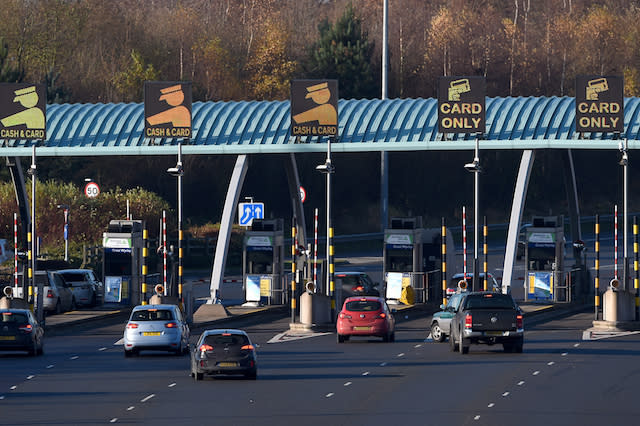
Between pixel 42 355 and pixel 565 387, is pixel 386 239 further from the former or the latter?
pixel 565 387

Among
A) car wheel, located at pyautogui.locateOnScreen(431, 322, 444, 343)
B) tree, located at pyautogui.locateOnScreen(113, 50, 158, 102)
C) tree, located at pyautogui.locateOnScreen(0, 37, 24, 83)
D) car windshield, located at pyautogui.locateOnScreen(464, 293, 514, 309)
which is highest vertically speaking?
tree, located at pyautogui.locateOnScreen(113, 50, 158, 102)

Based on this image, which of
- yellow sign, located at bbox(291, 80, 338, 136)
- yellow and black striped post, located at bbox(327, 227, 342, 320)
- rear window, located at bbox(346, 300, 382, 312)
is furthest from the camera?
yellow sign, located at bbox(291, 80, 338, 136)

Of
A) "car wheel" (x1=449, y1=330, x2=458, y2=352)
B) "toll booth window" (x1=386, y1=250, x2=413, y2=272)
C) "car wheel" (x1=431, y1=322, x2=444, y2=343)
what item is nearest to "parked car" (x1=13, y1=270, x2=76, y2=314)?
"toll booth window" (x1=386, y1=250, x2=413, y2=272)

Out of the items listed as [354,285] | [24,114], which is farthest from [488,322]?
[24,114]

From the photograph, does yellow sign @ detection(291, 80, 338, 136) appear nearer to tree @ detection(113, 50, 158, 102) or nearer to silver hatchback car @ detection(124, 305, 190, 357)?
silver hatchback car @ detection(124, 305, 190, 357)

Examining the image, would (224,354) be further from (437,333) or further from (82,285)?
(82,285)

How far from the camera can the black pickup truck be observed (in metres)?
36.6

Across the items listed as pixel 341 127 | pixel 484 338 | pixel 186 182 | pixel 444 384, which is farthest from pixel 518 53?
pixel 444 384

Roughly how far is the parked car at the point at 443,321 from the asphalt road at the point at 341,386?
362 mm

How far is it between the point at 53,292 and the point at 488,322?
1856cm

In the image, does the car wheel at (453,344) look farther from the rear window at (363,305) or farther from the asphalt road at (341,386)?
the rear window at (363,305)

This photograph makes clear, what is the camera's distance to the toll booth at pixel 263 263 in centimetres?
5197

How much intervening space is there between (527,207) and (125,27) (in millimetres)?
31565

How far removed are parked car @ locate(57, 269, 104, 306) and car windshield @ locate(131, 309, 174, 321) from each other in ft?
49.4
